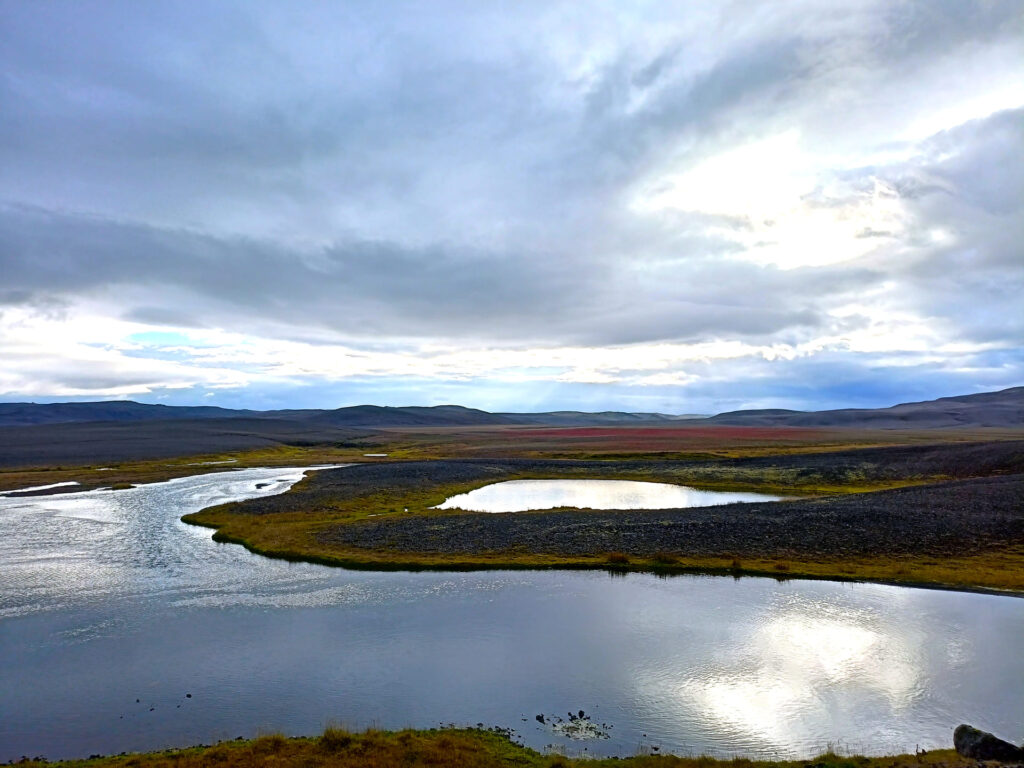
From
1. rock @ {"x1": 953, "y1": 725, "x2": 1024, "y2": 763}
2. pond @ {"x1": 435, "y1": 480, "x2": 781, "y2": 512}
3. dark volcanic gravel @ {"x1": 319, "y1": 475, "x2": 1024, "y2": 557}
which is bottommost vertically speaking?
pond @ {"x1": 435, "y1": 480, "x2": 781, "y2": 512}

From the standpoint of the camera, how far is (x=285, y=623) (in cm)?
2397

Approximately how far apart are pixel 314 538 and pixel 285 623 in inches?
661

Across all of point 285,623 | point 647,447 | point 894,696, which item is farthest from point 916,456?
point 285,623

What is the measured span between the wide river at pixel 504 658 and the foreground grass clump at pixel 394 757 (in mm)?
1052

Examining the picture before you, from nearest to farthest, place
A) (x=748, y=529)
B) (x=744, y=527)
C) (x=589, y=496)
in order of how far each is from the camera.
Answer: (x=748, y=529), (x=744, y=527), (x=589, y=496)

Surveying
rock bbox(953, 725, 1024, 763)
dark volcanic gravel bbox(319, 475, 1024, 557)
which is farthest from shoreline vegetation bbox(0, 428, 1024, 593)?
rock bbox(953, 725, 1024, 763)

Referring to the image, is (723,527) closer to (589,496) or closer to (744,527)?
(744,527)

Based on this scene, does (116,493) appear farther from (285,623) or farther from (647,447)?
(647,447)

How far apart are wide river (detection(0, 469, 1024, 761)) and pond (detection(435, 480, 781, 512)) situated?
24.4m

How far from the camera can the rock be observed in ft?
40.4

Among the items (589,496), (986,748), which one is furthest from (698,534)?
(986,748)

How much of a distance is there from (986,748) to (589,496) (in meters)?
50.7

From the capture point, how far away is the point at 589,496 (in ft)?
207

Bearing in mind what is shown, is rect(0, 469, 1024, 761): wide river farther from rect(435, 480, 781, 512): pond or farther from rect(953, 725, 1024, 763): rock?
rect(435, 480, 781, 512): pond
